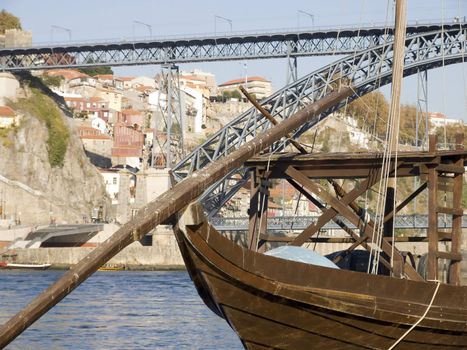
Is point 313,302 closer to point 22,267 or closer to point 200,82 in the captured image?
point 22,267

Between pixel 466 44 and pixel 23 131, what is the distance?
4431 cm

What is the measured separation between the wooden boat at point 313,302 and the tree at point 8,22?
113804 millimetres

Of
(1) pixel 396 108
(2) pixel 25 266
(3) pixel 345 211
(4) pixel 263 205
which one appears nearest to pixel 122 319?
(4) pixel 263 205

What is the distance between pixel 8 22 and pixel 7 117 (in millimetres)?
28066

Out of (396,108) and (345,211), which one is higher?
(396,108)

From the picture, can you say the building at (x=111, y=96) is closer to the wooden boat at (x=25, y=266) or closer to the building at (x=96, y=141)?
the building at (x=96, y=141)

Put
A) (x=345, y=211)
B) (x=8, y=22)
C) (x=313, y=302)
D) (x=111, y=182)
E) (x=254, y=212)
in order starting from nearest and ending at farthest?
(x=313, y=302) → (x=345, y=211) → (x=254, y=212) → (x=111, y=182) → (x=8, y=22)

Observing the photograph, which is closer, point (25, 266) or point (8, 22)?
point (25, 266)

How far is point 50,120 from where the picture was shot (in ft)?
364

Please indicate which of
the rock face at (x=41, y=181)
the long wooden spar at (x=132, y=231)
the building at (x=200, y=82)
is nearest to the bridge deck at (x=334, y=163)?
the long wooden spar at (x=132, y=231)

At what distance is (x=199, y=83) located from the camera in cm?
17388

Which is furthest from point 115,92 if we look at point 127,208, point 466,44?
point 466,44

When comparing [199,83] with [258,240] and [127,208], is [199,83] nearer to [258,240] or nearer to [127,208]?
[127,208]

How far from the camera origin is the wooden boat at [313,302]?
1870 centimetres
